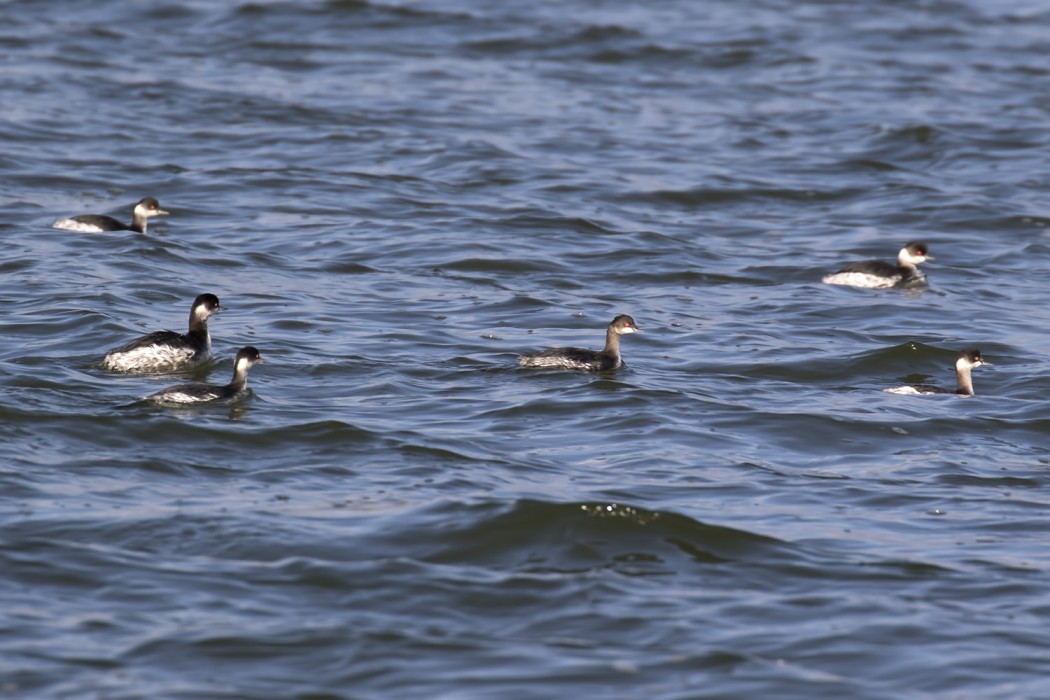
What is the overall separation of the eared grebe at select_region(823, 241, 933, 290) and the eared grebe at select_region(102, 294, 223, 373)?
285 inches

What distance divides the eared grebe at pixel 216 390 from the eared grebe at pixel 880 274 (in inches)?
292

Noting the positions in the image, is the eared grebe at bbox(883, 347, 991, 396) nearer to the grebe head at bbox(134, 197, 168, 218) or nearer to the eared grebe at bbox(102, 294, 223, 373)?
the eared grebe at bbox(102, 294, 223, 373)

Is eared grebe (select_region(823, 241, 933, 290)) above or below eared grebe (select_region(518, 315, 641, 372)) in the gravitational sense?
above

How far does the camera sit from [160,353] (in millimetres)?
14203

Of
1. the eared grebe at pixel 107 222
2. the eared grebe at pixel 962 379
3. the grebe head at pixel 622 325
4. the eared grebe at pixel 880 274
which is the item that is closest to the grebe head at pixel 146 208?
the eared grebe at pixel 107 222

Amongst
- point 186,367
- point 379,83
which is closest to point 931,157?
point 379,83

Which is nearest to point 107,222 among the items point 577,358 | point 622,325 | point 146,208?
point 146,208

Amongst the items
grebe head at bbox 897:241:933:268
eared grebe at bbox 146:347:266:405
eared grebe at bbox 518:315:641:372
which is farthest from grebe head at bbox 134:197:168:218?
grebe head at bbox 897:241:933:268

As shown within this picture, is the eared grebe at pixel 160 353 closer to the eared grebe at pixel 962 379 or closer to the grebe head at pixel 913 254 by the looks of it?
the eared grebe at pixel 962 379

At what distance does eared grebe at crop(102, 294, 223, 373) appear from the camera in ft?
46.4

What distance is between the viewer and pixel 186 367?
14625 millimetres

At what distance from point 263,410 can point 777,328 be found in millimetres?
5847

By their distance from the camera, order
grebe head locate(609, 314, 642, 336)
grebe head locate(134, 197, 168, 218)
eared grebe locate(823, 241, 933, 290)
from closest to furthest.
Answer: grebe head locate(609, 314, 642, 336) < eared grebe locate(823, 241, 933, 290) < grebe head locate(134, 197, 168, 218)

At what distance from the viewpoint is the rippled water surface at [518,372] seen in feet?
30.4
